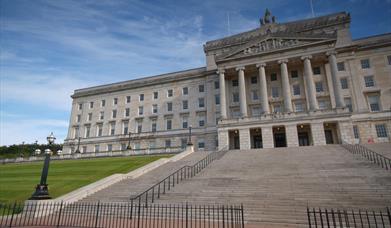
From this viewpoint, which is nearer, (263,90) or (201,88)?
(263,90)

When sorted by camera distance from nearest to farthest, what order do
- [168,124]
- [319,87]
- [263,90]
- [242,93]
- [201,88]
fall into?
[263,90]
[242,93]
[319,87]
[201,88]
[168,124]

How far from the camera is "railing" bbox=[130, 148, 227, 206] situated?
1366 cm

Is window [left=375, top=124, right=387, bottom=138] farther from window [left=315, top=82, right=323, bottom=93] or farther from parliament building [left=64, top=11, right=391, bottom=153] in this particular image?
window [left=315, top=82, right=323, bottom=93]

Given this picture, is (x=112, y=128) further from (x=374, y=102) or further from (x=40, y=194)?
(x=374, y=102)

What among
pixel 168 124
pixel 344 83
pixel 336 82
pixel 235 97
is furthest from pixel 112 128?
pixel 344 83

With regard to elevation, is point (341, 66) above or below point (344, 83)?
above

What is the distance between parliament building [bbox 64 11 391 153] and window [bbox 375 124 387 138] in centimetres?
16

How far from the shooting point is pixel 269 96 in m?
42.8

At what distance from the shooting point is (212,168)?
2050cm

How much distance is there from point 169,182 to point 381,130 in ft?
122

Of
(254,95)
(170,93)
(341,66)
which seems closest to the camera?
(341,66)

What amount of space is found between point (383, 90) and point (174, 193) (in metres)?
40.5

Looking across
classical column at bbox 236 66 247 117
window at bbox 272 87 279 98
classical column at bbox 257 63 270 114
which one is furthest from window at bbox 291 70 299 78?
classical column at bbox 236 66 247 117

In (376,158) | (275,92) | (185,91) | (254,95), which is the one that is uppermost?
(185,91)
